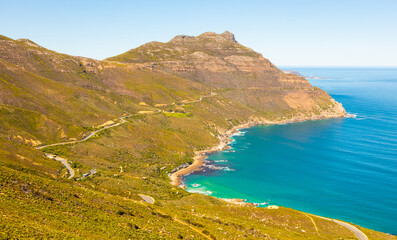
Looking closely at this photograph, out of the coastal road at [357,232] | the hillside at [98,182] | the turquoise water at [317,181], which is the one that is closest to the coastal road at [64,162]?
the hillside at [98,182]

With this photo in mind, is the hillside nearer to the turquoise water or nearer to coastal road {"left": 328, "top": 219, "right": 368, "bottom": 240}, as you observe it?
coastal road {"left": 328, "top": 219, "right": 368, "bottom": 240}

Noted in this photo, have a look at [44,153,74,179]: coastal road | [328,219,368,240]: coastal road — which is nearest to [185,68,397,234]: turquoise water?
[328,219,368,240]: coastal road

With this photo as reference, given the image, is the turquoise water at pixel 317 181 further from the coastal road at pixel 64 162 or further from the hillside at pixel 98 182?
the coastal road at pixel 64 162

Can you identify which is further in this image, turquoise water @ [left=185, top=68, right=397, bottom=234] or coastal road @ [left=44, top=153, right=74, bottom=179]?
turquoise water @ [left=185, top=68, right=397, bottom=234]

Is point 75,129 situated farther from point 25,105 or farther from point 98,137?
point 25,105

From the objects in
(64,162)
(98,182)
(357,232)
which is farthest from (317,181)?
(64,162)

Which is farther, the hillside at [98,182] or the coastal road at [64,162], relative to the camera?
the coastal road at [64,162]

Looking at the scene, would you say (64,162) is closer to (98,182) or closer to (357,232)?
(98,182)

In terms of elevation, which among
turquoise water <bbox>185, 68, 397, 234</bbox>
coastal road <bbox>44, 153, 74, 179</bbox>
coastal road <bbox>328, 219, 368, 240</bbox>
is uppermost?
coastal road <bbox>44, 153, 74, 179</bbox>

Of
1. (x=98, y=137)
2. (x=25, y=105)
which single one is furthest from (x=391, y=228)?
(x=25, y=105)

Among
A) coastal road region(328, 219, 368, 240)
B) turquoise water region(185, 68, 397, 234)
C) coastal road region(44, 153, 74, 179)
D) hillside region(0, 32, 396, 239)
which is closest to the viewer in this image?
hillside region(0, 32, 396, 239)

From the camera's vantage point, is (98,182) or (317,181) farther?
(317,181)

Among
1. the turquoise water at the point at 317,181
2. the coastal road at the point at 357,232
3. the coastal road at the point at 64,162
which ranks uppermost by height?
the coastal road at the point at 64,162
